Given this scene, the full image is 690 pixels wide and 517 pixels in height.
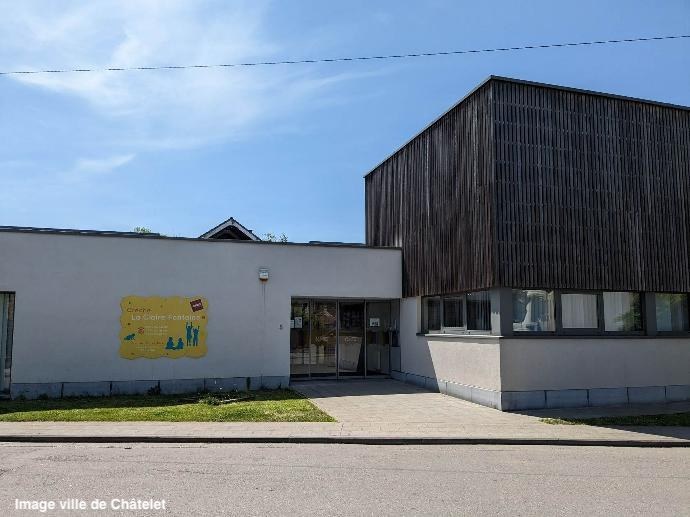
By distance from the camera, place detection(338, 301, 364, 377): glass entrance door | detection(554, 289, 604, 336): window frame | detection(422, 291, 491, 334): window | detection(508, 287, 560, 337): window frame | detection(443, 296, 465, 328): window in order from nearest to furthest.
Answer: detection(508, 287, 560, 337): window frame < detection(554, 289, 604, 336): window frame < detection(422, 291, 491, 334): window < detection(443, 296, 465, 328): window < detection(338, 301, 364, 377): glass entrance door

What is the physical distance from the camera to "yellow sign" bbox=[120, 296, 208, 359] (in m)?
14.8

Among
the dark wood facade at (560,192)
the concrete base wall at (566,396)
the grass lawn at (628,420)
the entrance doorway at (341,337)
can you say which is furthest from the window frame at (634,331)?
the entrance doorway at (341,337)

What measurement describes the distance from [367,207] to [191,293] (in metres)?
8.54

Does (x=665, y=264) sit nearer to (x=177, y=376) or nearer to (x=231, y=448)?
(x=231, y=448)

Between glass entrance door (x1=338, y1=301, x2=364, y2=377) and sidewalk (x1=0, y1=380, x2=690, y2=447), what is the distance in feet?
18.1

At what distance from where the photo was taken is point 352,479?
6.74 m

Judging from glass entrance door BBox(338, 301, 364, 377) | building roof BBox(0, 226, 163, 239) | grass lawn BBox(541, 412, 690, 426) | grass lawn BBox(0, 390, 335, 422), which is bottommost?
grass lawn BBox(541, 412, 690, 426)

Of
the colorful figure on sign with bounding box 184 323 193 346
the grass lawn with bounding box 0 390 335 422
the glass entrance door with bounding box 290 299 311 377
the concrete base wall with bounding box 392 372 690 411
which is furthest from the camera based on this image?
the glass entrance door with bounding box 290 299 311 377

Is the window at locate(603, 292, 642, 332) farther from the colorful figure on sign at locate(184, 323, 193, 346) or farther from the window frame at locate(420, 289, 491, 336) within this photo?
the colorful figure on sign at locate(184, 323, 193, 346)

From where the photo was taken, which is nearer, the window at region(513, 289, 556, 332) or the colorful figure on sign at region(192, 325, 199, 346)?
the window at region(513, 289, 556, 332)

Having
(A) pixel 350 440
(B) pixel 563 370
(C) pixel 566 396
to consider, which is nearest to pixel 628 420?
(C) pixel 566 396

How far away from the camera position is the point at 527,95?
43.0ft

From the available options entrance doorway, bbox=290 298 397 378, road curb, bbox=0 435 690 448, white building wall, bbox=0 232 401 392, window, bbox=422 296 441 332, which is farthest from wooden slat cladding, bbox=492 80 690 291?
entrance doorway, bbox=290 298 397 378

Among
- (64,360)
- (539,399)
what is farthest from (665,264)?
(64,360)
